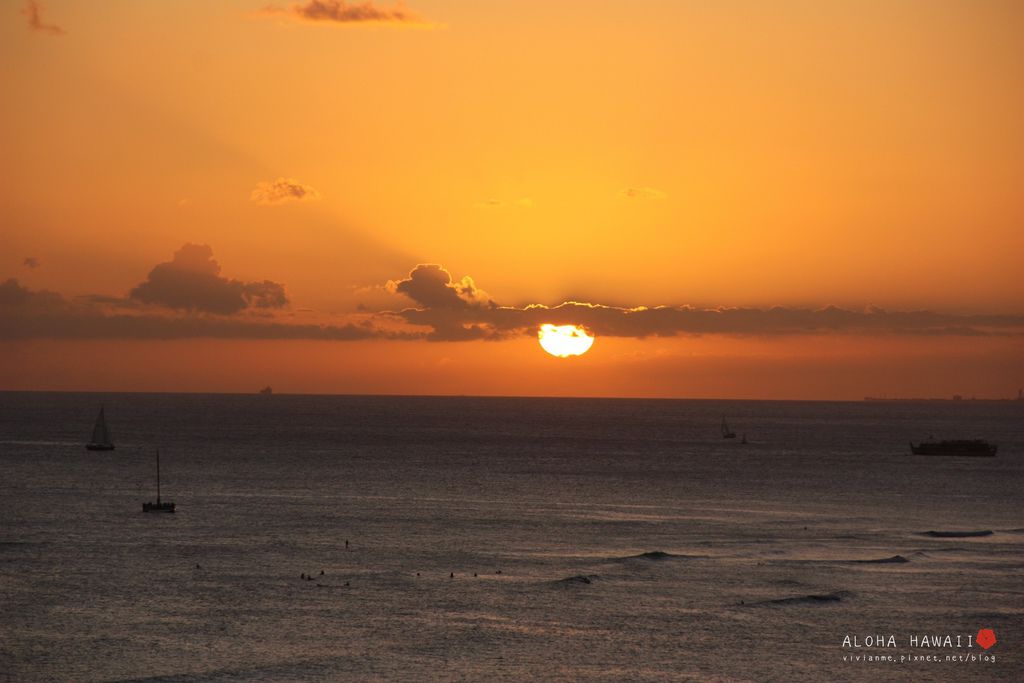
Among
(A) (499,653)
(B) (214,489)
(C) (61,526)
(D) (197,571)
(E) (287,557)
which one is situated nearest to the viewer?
(A) (499,653)

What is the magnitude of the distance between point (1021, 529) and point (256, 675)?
92029mm

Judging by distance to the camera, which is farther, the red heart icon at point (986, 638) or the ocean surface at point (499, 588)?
the red heart icon at point (986, 638)

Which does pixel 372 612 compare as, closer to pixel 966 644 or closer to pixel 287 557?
pixel 287 557

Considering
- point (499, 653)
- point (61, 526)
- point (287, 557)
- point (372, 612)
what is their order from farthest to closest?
point (61, 526) < point (287, 557) < point (372, 612) < point (499, 653)

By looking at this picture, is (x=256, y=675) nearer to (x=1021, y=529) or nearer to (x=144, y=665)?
(x=144, y=665)

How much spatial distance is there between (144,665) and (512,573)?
36.4 m

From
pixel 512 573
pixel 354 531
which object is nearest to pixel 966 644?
pixel 512 573

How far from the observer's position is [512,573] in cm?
9894

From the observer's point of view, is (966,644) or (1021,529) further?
(1021,529)

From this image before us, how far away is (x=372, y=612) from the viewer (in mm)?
84062

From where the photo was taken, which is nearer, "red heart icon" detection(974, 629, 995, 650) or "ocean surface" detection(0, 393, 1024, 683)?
"ocean surface" detection(0, 393, 1024, 683)

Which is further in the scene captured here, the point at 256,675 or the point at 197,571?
the point at 197,571

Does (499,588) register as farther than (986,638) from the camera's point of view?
Yes

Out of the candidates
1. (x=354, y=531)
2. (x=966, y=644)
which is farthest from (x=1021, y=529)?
(x=354, y=531)
